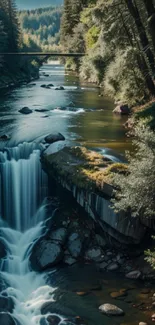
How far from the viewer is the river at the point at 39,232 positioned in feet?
40.3

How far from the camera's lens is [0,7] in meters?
67.6

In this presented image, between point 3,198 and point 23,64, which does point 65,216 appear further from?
point 23,64

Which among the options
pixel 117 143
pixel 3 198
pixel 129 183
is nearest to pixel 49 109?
pixel 117 143

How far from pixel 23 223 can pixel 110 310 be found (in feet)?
22.7

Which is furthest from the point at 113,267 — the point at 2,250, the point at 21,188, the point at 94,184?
the point at 21,188

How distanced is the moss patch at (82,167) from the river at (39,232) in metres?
1.40

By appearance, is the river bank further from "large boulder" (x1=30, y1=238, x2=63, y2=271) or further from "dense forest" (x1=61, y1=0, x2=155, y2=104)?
"large boulder" (x1=30, y1=238, x2=63, y2=271)

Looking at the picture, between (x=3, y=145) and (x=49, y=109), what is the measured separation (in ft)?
43.7

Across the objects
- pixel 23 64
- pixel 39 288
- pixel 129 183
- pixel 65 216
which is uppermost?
pixel 23 64

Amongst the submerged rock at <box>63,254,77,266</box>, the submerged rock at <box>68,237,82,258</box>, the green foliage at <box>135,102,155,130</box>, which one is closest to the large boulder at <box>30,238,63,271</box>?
the submerged rock at <box>63,254,77,266</box>

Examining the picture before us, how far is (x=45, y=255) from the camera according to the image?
1505cm

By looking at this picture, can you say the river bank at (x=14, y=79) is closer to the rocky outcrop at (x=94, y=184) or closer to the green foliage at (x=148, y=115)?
the green foliage at (x=148, y=115)

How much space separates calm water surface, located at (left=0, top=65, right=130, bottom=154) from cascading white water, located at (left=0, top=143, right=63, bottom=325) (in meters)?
3.38

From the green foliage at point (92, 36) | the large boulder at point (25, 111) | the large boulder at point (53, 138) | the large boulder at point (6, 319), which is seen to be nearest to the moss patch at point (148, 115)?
the large boulder at point (53, 138)
